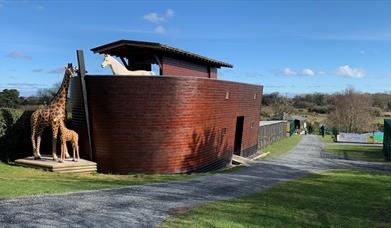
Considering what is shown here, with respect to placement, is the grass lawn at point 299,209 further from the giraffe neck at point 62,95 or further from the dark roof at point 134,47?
the giraffe neck at point 62,95

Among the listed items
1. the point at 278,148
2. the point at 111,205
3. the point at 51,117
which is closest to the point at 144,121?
the point at 51,117

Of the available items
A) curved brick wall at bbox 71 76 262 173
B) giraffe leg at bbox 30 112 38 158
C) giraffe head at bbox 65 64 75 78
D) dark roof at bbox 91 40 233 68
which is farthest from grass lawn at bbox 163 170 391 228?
giraffe leg at bbox 30 112 38 158

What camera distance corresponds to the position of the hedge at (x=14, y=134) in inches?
659

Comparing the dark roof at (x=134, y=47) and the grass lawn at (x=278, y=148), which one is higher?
the dark roof at (x=134, y=47)

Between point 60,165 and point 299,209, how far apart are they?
9.39 m

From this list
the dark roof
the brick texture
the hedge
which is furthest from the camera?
the brick texture

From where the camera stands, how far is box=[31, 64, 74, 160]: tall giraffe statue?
16266 millimetres

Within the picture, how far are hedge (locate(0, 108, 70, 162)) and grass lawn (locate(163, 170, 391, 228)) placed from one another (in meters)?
10.8

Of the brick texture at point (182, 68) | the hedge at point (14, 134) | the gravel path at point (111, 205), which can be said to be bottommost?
the gravel path at point (111, 205)

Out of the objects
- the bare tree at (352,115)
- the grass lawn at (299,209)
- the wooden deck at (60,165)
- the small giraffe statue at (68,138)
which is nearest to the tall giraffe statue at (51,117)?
the small giraffe statue at (68,138)

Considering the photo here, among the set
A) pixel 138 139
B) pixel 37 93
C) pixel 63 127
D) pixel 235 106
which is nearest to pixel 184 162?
pixel 138 139

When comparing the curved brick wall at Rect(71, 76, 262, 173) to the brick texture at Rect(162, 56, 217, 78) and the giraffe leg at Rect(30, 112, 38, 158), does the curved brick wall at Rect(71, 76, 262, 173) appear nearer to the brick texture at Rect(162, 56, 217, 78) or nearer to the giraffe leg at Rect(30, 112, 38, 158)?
the giraffe leg at Rect(30, 112, 38, 158)

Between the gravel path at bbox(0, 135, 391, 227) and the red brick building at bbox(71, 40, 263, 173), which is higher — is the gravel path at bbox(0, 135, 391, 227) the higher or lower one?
the lower one

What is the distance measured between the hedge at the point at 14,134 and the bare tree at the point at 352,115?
56.4 meters
